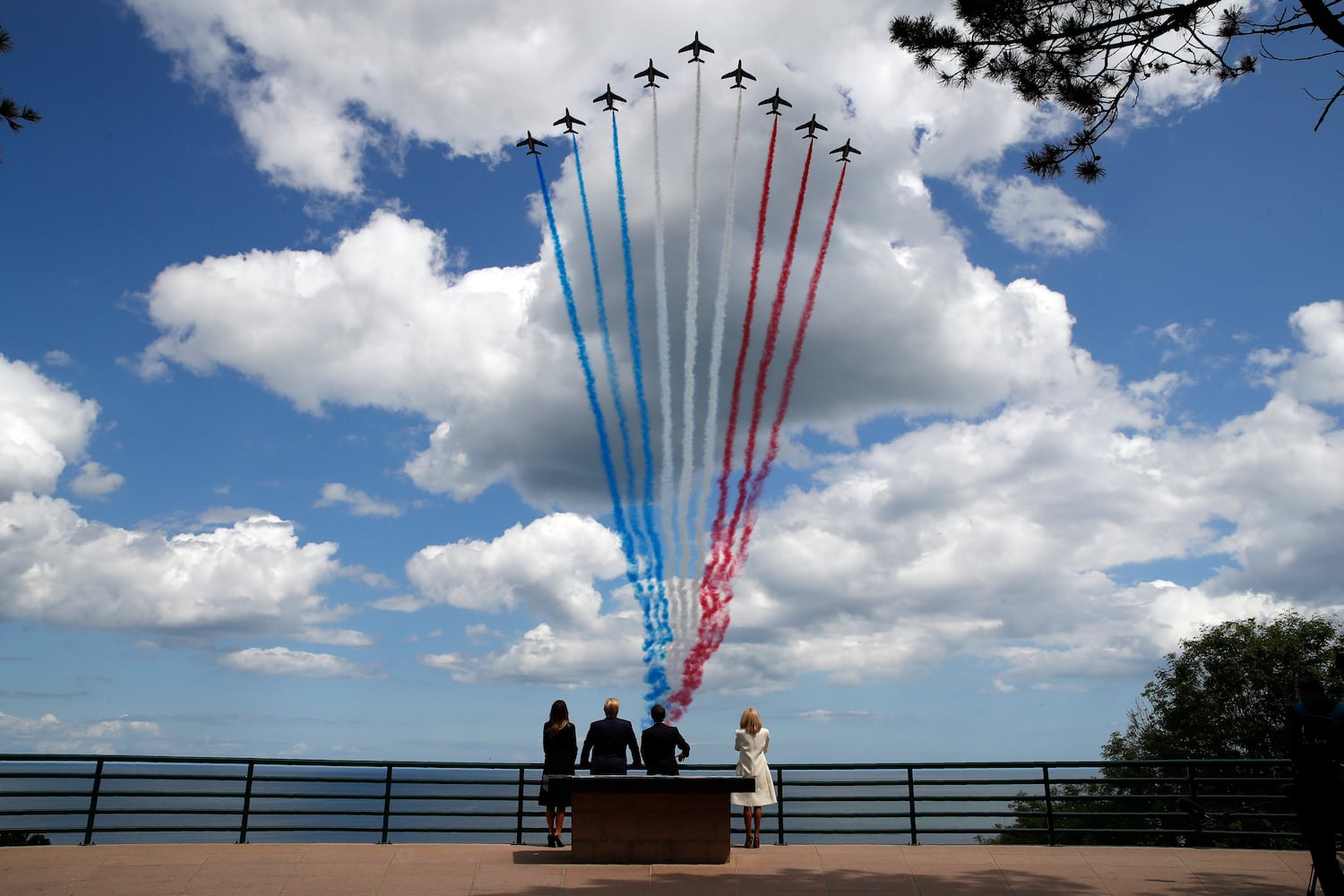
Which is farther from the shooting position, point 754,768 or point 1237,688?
point 1237,688

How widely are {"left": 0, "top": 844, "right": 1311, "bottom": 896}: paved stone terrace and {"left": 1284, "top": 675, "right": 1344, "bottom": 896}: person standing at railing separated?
159 centimetres

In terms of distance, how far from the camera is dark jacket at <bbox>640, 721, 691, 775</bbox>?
41.2ft

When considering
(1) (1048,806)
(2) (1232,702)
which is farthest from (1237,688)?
(1) (1048,806)

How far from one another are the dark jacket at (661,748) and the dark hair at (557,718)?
109cm

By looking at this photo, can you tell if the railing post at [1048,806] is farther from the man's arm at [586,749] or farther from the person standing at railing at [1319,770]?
the man's arm at [586,749]

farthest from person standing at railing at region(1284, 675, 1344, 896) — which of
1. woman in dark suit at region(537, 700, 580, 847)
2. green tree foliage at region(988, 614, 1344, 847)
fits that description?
green tree foliage at region(988, 614, 1344, 847)

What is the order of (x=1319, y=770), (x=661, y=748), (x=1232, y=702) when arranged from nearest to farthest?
(x=1319, y=770) < (x=661, y=748) < (x=1232, y=702)

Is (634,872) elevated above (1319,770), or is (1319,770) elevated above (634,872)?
(1319,770)

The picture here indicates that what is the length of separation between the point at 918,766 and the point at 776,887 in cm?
353

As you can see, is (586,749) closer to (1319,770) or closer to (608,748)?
(608,748)

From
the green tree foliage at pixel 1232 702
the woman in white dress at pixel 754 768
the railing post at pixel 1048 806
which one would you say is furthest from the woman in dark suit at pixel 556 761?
the green tree foliage at pixel 1232 702

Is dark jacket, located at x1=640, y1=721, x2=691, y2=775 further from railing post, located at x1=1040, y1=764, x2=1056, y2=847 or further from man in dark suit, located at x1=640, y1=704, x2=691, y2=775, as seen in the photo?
railing post, located at x1=1040, y1=764, x2=1056, y2=847

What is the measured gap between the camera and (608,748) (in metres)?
12.6

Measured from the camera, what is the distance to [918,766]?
13266mm
